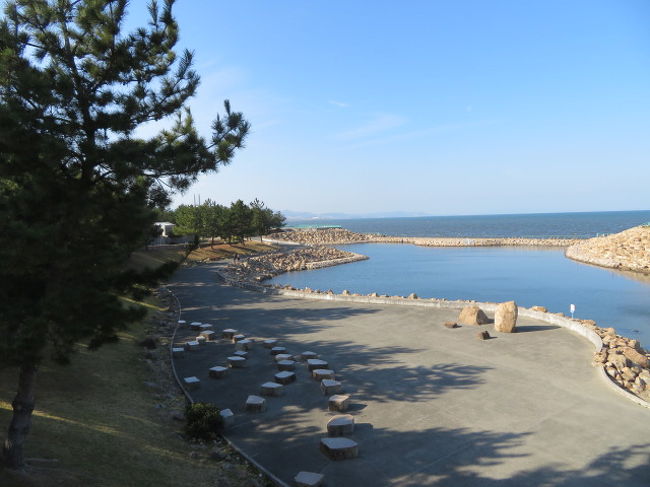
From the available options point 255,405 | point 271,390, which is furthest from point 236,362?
point 255,405

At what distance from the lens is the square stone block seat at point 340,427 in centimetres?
969

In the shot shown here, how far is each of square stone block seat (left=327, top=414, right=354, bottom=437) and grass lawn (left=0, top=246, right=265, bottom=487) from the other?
1.97 meters

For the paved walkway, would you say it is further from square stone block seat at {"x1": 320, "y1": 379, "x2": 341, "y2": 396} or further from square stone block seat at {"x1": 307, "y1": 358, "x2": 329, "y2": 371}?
square stone block seat at {"x1": 307, "y1": 358, "x2": 329, "y2": 371}

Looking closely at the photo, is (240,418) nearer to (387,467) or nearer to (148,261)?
(387,467)

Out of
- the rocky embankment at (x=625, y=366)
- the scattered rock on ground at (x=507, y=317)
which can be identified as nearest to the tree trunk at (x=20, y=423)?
the rocky embankment at (x=625, y=366)

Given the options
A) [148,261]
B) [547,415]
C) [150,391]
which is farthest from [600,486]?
[148,261]

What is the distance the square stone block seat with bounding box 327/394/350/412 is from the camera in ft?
36.1

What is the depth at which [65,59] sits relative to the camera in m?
→ 7.90

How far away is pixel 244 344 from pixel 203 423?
645cm

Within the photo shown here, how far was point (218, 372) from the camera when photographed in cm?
1379

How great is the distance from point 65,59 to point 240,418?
9152 millimetres

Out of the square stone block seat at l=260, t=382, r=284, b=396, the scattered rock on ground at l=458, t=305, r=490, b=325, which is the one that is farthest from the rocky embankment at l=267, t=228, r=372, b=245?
the square stone block seat at l=260, t=382, r=284, b=396

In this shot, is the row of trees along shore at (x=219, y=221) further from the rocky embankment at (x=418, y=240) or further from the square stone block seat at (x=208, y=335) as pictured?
the square stone block seat at (x=208, y=335)

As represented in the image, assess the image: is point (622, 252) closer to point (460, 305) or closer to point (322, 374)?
point (460, 305)
